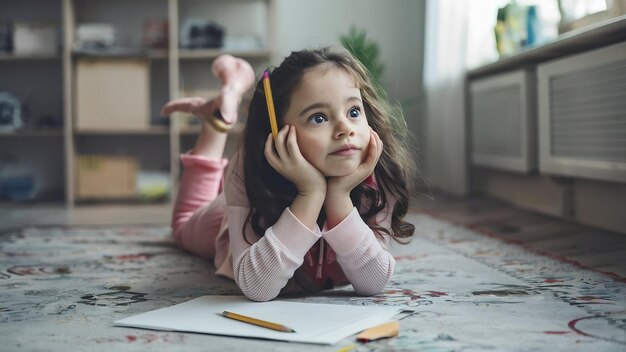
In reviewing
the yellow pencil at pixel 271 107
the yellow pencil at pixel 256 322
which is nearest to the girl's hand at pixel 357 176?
the yellow pencil at pixel 271 107

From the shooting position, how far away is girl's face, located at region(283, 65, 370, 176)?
1164mm

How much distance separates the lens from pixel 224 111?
6.07ft

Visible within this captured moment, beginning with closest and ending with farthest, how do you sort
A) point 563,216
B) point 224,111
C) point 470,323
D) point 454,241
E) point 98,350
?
1. point 98,350
2. point 470,323
3. point 224,111
4. point 454,241
5. point 563,216

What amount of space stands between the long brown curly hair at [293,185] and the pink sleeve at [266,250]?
0.08ft

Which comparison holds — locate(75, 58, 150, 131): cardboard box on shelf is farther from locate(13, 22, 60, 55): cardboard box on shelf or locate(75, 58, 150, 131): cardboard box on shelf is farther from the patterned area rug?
the patterned area rug

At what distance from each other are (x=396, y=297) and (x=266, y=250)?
28cm

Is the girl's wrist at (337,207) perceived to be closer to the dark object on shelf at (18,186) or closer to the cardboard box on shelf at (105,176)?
the cardboard box on shelf at (105,176)

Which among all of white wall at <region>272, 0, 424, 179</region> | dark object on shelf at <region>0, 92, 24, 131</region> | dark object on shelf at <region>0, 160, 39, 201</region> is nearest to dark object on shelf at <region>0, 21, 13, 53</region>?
dark object on shelf at <region>0, 92, 24, 131</region>

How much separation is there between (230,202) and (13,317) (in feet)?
1.27

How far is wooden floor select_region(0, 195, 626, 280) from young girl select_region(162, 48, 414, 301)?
184 millimetres

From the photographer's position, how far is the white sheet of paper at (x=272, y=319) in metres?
1.00

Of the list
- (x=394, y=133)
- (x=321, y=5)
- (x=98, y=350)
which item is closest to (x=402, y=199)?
(x=394, y=133)

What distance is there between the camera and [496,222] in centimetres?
252

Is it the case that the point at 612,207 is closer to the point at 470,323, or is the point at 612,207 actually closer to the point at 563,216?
the point at 563,216
